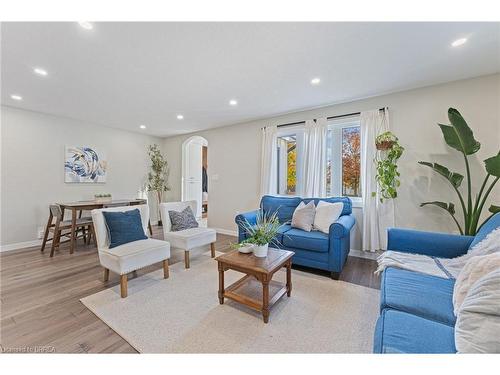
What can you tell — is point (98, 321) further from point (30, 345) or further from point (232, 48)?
point (232, 48)

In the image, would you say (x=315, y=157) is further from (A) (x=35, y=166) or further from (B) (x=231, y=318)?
(A) (x=35, y=166)

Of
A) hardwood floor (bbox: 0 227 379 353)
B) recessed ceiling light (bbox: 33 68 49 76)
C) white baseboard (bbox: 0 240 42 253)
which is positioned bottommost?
hardwood floor (bbox: 0 227 379 353)

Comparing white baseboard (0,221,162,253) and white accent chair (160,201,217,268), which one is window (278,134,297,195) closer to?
white accent chair (160,201,217,268)

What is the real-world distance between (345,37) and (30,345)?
3.51 m

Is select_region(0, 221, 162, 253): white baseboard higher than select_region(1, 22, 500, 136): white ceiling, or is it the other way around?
select_region(1, 22, 500, 136): white ceiling

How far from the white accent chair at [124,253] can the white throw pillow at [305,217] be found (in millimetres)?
1798

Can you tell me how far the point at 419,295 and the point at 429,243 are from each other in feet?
3.16

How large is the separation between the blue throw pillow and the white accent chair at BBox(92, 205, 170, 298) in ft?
0.18

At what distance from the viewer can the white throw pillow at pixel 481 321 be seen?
0.89 metres

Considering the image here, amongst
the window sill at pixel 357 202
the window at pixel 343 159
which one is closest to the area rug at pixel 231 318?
the window sill at pixel 357 202

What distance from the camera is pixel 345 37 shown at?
1937 millimetres

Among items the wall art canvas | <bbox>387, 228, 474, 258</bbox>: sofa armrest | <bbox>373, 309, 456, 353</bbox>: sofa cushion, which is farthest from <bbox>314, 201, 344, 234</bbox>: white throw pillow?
the wall art canvas

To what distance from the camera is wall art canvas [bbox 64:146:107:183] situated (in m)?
4.38
